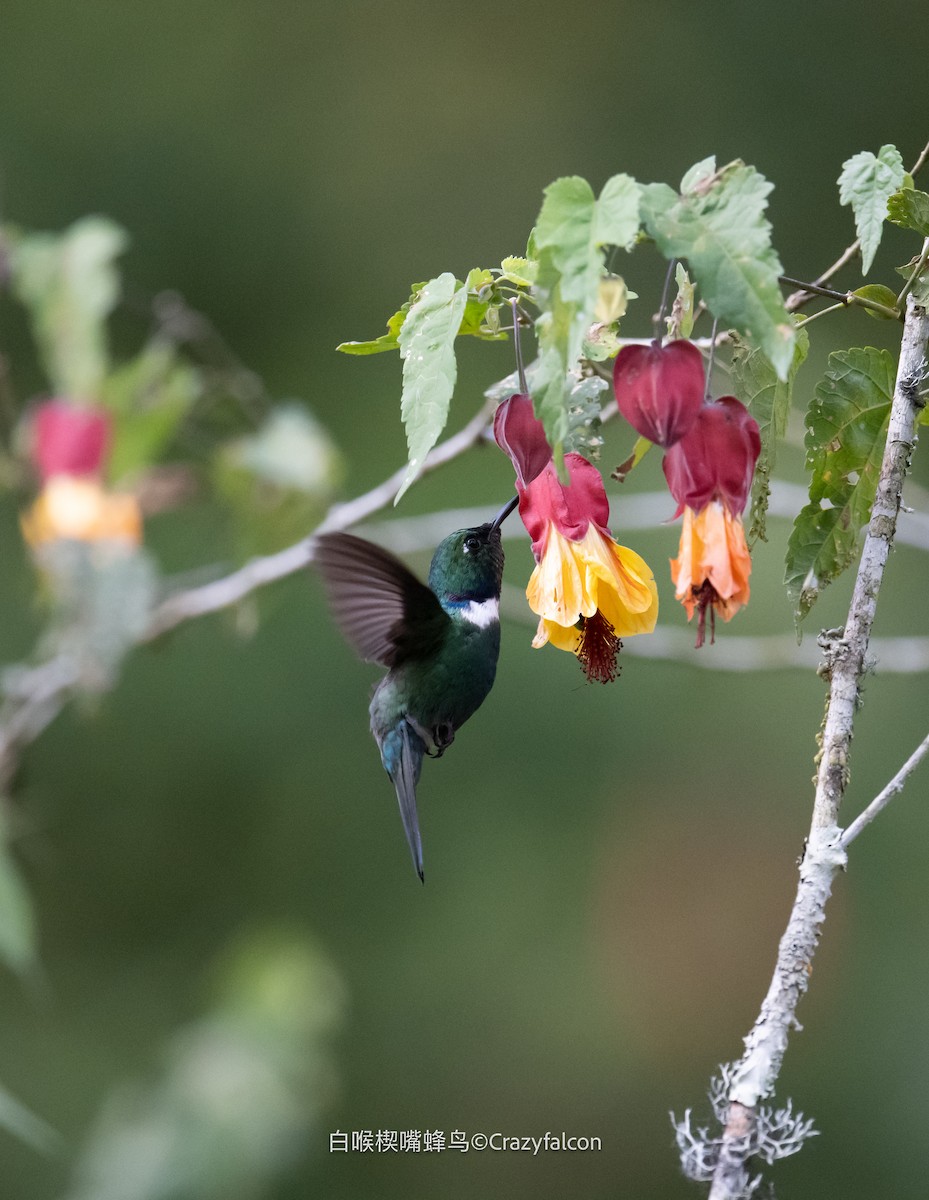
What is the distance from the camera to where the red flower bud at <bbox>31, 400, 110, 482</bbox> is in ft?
6.16

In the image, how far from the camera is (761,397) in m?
0.98

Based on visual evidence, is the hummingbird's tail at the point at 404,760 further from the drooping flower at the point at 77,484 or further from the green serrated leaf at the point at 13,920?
the drooping flower at the point at 77,484

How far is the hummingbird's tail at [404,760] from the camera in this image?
132cm

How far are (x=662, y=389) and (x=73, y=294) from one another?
1.08 meters

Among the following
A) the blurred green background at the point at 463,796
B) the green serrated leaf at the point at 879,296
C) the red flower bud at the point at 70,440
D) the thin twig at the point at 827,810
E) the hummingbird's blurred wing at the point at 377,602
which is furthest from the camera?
the blurred green background at the point at 463,796

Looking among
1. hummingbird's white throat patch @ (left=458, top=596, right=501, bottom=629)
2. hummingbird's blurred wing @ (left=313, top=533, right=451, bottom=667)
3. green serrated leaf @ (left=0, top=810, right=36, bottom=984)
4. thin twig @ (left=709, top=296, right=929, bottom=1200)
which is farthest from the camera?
green serrated leaf @ (left=0, top=810, right=36, bottom=984)

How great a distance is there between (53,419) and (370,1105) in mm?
2534

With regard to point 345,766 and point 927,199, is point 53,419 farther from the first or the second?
point 345,766

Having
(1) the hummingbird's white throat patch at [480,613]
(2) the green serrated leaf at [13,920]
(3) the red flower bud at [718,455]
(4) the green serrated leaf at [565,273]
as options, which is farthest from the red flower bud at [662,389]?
(2) the green serrated leaf at [13,920]

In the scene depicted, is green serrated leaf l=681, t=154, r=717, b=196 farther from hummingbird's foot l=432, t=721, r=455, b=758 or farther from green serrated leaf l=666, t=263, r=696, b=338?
hummingbird's foot l=432, t=721, r=455, b=758

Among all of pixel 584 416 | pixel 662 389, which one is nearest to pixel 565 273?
pixel 662 389

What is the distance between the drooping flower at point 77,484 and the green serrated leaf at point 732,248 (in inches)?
47.9

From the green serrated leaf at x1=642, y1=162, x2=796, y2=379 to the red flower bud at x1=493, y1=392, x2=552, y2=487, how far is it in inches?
7.6

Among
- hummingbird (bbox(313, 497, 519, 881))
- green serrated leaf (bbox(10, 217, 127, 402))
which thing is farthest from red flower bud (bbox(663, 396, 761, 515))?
green serrated leaf (bbox(10, 217, 127, 402))
